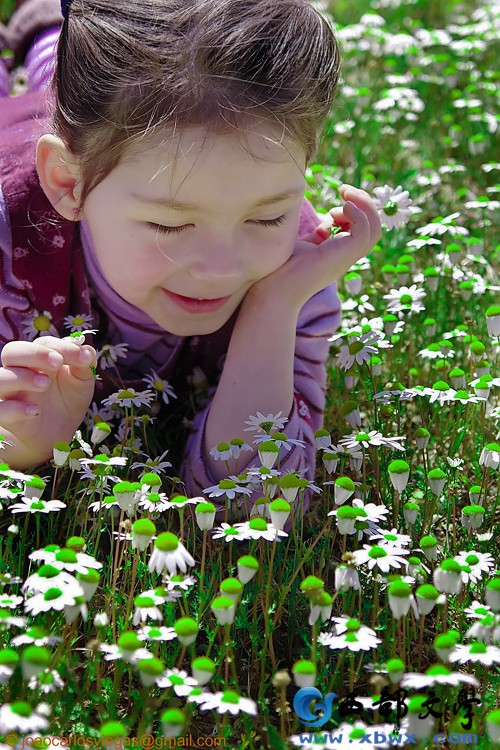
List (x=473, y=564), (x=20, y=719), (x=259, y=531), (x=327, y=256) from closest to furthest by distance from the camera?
1. (x=20, y=719)
2. (x=259, y=531)
3. (x=473, y=564)
4. (x=327, y=256)

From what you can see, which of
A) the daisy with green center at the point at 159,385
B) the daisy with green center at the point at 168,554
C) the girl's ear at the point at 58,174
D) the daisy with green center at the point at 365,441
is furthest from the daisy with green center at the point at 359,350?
the daisy with green center at the point at 168,554

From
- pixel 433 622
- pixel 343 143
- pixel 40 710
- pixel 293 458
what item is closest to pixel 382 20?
pixel 343 143

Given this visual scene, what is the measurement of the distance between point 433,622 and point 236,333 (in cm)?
76

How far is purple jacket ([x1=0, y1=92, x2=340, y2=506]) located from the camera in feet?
8.07

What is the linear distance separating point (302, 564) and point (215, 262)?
59 cm

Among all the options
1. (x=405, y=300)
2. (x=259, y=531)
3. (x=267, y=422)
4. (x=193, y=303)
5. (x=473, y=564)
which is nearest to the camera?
(x=259, y=531)

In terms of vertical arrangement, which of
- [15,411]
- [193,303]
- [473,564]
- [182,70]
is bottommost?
[473,564]

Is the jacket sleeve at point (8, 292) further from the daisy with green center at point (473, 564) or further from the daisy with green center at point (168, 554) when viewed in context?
the daisy with green center at point (473, 564)

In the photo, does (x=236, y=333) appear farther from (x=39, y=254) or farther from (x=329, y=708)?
(x=329, y=708)

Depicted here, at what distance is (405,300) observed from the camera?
8.80 ft

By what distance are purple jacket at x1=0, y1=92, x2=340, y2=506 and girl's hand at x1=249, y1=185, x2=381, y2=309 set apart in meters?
0.20

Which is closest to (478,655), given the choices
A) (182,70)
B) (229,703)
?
(229,703)

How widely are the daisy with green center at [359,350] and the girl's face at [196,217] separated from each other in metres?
0.30

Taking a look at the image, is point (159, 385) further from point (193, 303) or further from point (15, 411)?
point (15, 411)
